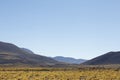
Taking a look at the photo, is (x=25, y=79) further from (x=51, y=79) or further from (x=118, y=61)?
(x=118, y=61)

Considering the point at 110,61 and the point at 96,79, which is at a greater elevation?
the point at 110,61

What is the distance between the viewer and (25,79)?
133 feet

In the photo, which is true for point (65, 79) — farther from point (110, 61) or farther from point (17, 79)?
point (110, 61)

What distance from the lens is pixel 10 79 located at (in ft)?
135

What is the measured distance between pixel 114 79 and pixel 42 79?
9.13 metres

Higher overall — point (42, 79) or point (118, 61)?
point (118, 61)

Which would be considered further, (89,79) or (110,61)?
(110,61)

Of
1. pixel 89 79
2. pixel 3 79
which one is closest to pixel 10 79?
pixel 3 79

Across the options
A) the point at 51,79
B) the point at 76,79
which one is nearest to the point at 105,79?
the point at 76,79

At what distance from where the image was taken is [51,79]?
4166 centimetres

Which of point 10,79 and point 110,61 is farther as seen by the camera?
point 110,61

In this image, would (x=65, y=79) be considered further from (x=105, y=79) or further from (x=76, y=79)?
(x=105, y=79)

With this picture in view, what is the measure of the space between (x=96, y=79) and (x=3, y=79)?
11.9 meters

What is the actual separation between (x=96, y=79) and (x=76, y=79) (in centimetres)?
262
